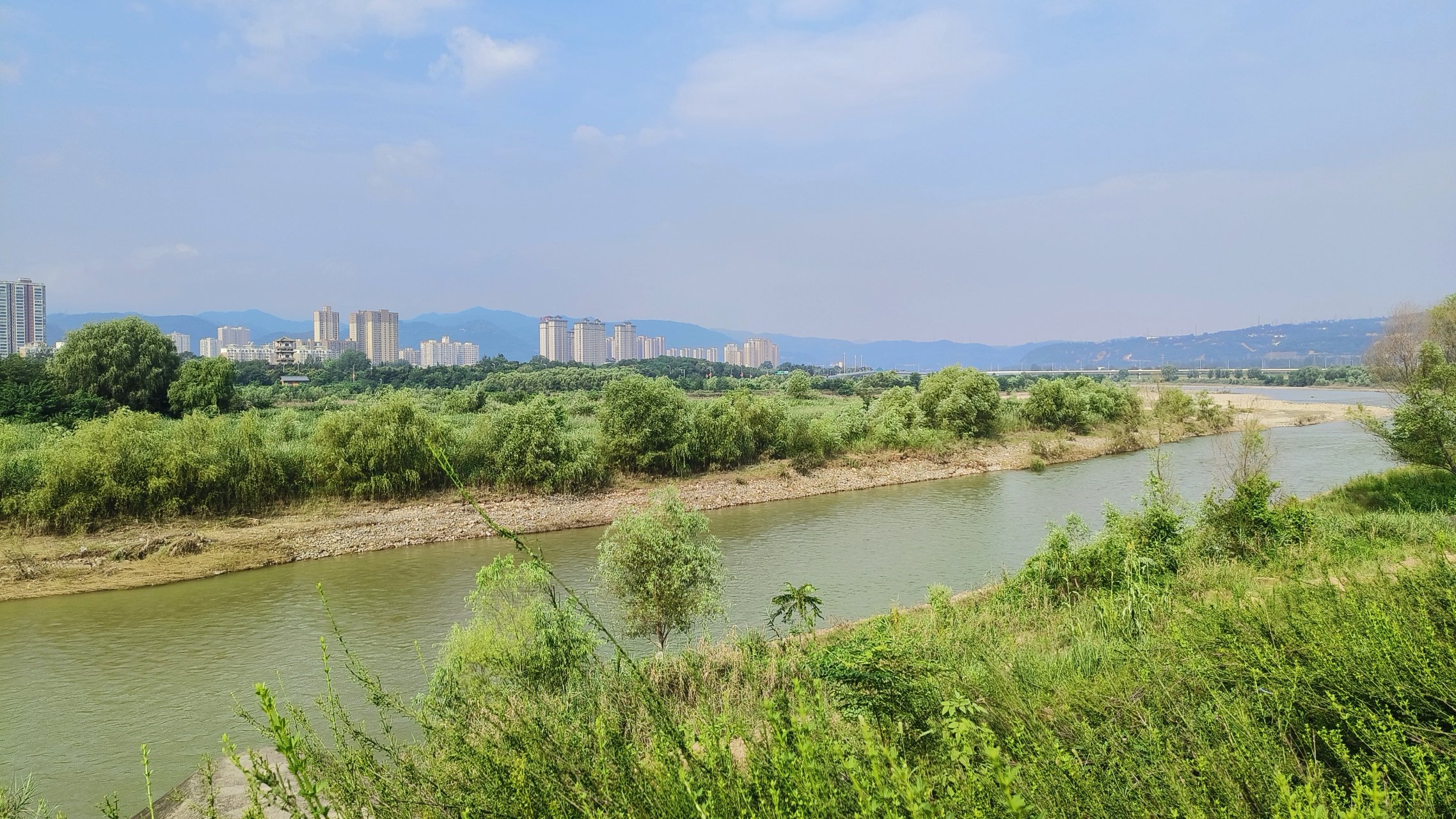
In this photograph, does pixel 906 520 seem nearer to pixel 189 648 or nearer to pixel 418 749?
pixel 189 648

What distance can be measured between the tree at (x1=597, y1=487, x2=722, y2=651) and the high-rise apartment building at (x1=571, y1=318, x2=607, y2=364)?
140968 millimetres

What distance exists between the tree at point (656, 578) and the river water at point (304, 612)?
5.27 ft

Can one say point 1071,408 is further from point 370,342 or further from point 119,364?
point 370,342

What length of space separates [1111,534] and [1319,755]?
8.61 metres

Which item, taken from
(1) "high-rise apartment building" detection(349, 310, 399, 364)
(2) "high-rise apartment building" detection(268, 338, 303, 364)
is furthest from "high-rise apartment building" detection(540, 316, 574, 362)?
(2) "high-rise apartment building" detection(268, 338, 303, 364)

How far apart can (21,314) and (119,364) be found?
6499cm

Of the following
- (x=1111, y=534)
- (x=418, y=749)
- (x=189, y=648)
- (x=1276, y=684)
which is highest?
(x=1276, y=684)

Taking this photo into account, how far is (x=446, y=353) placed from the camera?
158625 millimetres

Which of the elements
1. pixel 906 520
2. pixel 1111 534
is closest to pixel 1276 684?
pixel 1111 534

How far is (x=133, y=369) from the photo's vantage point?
2897 centimetres

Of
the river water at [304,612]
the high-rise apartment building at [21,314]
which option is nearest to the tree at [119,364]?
the river water at [304,612]

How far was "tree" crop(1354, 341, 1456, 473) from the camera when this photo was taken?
40.8ft

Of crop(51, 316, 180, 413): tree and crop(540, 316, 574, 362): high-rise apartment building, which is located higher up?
crop(540, 316, 574, 362): high-rise apartment building

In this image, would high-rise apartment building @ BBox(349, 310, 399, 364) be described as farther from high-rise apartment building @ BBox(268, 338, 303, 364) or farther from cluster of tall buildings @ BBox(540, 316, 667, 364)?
high-rise apartment building @ BBox(268, 338, 303, 364)
